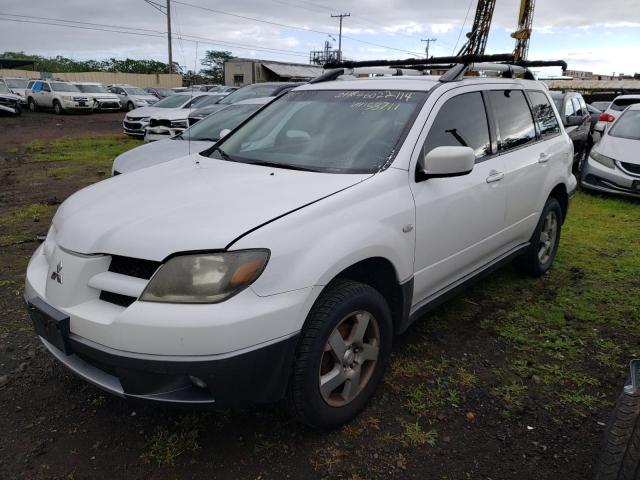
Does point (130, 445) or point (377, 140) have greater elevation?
point (377, 140)

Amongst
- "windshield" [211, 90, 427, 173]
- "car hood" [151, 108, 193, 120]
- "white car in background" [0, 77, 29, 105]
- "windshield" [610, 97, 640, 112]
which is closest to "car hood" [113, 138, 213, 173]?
"windshield" [211, 90, 427, 173]

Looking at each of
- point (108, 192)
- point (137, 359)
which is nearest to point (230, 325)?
point (137, 359)

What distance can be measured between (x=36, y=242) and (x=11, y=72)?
5060 cm

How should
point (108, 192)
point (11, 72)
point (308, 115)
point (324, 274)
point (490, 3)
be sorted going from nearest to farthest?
1. point (324, 274)
2. point (108, 192)
3. point (308, 115)
4. point (490, 3)
5. point (11, 72)

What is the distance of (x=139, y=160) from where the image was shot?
248 inches

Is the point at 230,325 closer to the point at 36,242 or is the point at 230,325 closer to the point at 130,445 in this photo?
the point at 130,445

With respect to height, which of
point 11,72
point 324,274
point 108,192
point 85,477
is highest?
point 11,72

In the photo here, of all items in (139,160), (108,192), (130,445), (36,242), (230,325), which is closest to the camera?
(230,325)

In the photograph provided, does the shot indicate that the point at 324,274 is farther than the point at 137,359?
Yes

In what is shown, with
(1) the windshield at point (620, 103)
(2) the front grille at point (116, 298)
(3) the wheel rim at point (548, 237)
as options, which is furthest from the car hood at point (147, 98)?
(2) the front grille at point (116, 298)

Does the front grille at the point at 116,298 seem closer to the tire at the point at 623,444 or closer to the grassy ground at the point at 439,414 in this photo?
the grassy ground at the point at 439,414

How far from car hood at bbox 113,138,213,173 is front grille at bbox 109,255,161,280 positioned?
398 centimetres

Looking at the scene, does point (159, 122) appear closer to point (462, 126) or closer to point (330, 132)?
point (330, 132)

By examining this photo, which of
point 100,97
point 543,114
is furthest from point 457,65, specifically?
point 100,97
